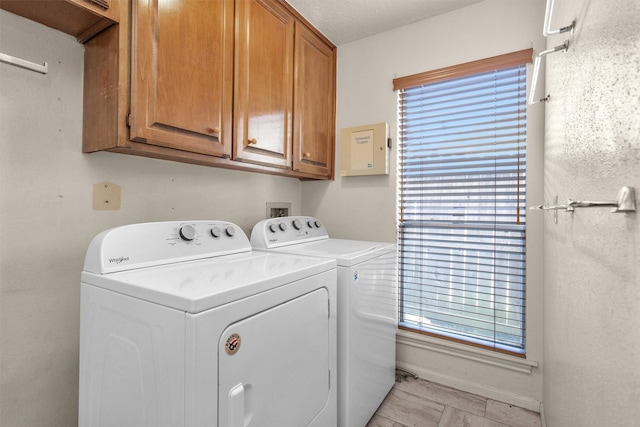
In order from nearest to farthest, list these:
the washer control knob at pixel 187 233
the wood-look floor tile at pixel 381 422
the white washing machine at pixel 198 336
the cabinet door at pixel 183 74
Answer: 1. the white washing machine at pixel 198 336
2. the cabinet door at pixel 183 74
3. the washer control knob at pixel 187 233
4. the wood-look floor tile at pixel 381 422

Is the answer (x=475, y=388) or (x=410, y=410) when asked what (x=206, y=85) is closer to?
(x=410, y=410)

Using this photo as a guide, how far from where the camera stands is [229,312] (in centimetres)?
84

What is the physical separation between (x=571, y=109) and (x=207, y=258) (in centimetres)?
148

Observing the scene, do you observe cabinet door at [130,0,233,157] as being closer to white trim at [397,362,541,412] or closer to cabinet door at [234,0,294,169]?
cabinet door at [234,0,294,169]

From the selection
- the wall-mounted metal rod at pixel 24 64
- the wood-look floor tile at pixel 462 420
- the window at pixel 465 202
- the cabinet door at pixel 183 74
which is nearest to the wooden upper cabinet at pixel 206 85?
the cabinet door at pixel 183 74

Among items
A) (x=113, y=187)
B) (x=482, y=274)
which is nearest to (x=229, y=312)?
(x=113, y=187)

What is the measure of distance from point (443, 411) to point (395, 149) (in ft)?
5.45

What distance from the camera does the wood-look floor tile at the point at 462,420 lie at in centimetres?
164

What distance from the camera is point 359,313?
150 cm

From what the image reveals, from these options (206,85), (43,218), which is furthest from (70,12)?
(43,218)

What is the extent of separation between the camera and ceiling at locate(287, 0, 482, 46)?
1867 mm

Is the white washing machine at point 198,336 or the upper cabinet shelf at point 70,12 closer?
the white washing machine at point 198,336

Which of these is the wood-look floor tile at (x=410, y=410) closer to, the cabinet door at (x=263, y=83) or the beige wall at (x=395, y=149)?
the beige wall at (x=395, y=149)

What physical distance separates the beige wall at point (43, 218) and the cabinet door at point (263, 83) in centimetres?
62
